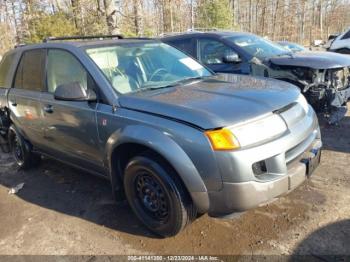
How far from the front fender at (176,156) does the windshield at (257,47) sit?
3.93m

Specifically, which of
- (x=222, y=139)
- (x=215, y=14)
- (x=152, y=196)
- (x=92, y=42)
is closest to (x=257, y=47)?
(x=92, y=42)

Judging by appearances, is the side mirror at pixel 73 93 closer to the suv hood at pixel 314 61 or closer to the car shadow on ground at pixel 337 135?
the car shadow on ground at pixel 337 135

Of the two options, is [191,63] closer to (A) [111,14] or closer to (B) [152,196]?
(B) [152,196]

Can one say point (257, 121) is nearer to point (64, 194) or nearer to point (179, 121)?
point (179, 121)

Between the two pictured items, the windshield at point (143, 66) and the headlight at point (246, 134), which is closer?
the headlight at point (246, 134)

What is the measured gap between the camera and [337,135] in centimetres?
551

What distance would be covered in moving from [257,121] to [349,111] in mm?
4823

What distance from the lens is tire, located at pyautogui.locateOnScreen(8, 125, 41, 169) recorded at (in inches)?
195

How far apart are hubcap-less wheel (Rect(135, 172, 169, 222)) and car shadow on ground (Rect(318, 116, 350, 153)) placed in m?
2.89

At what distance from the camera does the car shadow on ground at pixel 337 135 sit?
5012 millimetres

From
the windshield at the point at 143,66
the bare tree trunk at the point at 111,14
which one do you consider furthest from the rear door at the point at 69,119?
the bare tree trunk at the point at 111,14

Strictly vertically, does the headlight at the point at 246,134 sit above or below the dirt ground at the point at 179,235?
above

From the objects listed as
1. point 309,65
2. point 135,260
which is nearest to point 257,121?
point 135,260

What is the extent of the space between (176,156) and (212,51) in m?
4.37
